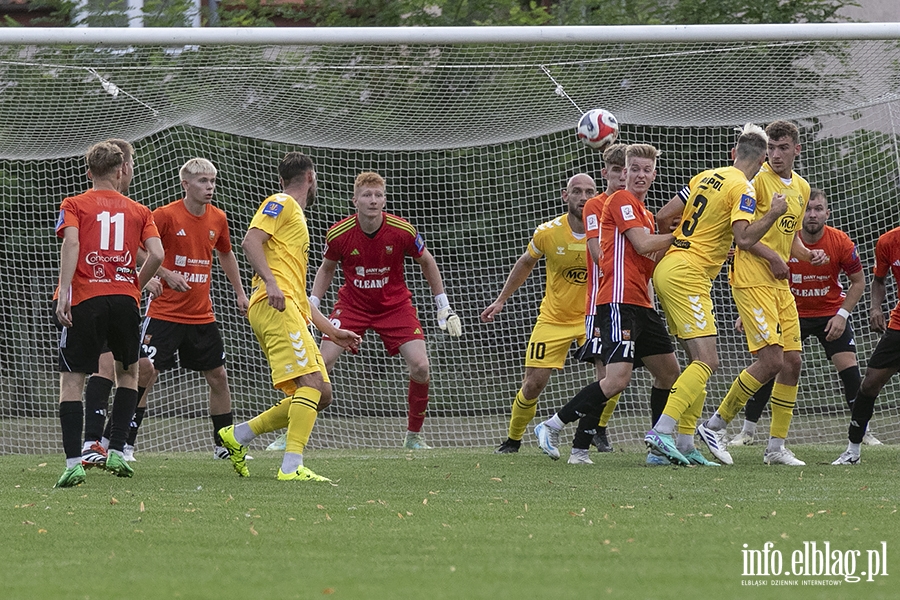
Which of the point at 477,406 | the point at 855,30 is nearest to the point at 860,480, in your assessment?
the point at 855,30

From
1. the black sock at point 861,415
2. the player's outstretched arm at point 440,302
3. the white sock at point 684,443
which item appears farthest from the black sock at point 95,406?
the black sock at point 861,415

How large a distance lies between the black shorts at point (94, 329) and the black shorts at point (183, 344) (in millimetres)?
1564

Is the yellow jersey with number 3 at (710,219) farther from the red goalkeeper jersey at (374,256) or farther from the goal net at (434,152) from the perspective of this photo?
the red goalkeeper jersey at (374,256)

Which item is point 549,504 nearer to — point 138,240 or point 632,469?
point 632,469

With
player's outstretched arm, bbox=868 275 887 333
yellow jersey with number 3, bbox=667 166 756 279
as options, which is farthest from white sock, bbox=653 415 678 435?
player's outstretched arm, bbox=868 275 887 333

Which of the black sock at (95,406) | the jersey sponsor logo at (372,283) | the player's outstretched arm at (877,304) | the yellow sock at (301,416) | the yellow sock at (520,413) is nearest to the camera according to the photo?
the yellow sock at (301,416)

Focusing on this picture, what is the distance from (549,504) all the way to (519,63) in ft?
16.6

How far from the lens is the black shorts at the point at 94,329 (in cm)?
638

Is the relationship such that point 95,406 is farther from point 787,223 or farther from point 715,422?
point 787,223

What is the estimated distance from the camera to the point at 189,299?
8180 millimetres

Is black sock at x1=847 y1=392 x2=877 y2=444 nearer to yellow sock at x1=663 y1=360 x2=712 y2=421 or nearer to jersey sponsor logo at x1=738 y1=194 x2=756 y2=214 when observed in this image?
yellow sock at x1=663 y1=360 x2=712 y2=421

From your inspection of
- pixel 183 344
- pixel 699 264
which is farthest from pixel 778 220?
pixel 183 344

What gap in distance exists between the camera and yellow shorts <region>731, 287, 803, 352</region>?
7.32 m

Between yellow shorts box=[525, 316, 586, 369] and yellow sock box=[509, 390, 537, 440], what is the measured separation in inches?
10.6
